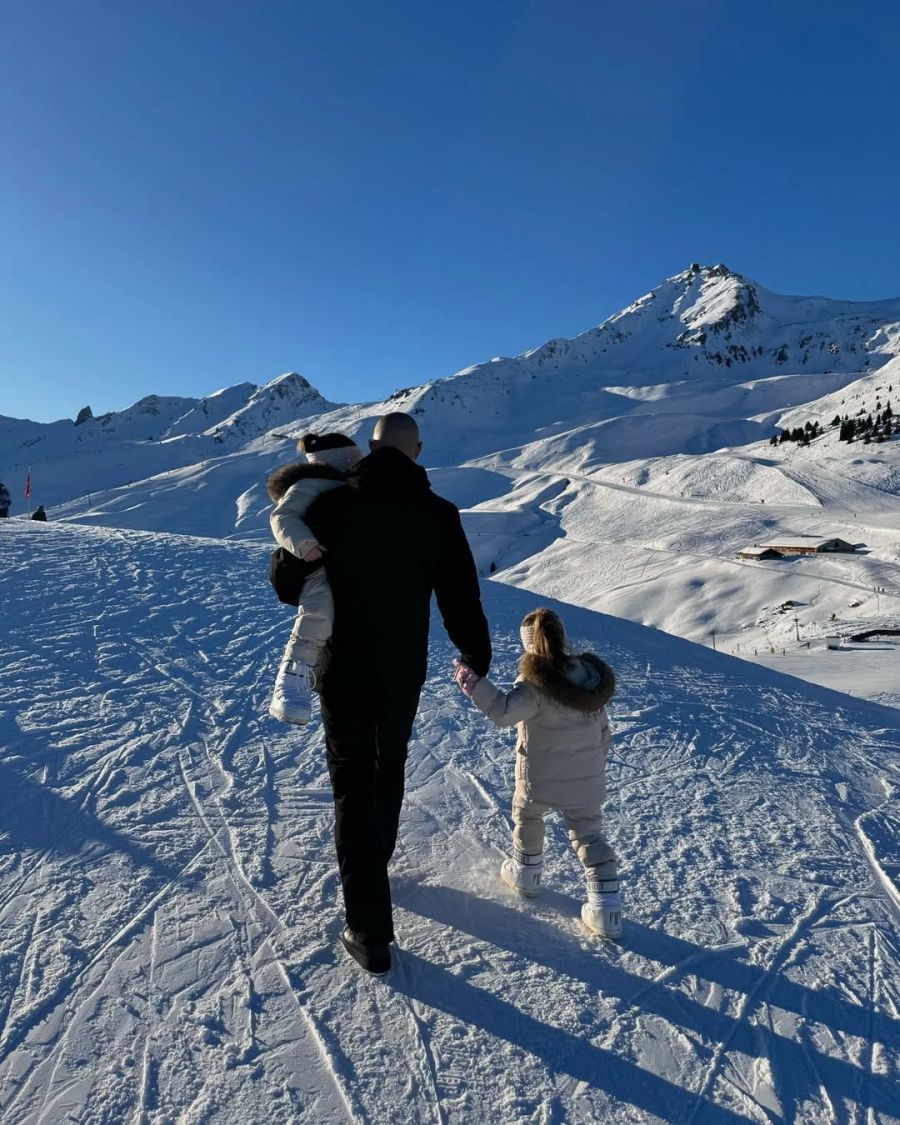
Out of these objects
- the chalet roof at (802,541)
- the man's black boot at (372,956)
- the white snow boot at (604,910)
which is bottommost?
the chalet roof at (802,541)

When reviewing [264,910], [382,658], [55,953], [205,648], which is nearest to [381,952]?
[264,910]

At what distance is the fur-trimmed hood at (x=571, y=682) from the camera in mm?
3441

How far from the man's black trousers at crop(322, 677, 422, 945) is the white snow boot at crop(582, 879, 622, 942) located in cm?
104

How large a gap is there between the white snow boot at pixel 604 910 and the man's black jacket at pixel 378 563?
1485mm

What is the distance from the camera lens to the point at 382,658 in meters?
3.06

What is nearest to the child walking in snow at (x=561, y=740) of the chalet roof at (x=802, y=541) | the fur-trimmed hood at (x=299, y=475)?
the fur-trimmed hood at (x=299, y=475)

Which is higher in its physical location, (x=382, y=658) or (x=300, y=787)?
(x=382, y=658)

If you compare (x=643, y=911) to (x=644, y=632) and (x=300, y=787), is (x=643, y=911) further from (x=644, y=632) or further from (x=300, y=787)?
(x=644, y=632)

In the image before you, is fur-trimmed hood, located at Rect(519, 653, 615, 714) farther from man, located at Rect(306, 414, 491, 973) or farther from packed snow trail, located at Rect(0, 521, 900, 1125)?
packed snow trail, located at Rect(0, 521, 900, 1125)

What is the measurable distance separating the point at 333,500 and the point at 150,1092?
239 cm

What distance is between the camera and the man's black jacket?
3043 mm

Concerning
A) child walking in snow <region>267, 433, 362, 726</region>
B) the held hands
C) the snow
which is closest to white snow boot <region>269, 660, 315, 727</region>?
child walking in snow <region>267, 433, 362, 726</region>

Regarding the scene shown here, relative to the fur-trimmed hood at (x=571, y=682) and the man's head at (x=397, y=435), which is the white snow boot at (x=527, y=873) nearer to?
the fur-trimmed hood at (x=571, y=682)

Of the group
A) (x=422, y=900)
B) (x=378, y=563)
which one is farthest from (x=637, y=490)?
(x=378, y=563)
